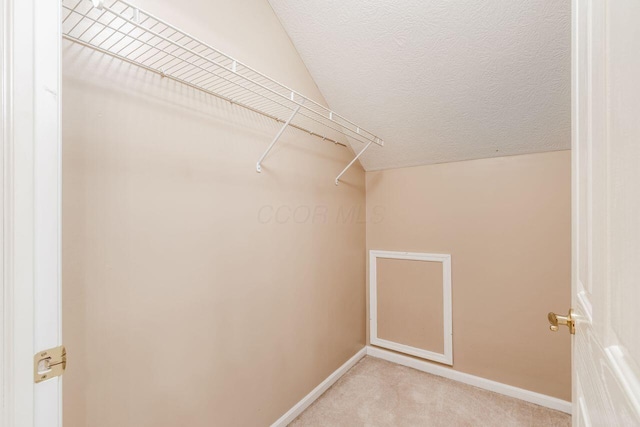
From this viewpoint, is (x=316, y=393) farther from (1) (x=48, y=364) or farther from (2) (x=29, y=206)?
(2) (x=29, y=206)

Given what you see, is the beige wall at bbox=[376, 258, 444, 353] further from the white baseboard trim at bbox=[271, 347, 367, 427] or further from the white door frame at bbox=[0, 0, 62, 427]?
the white door frame at bbox=[0, 0, 62, 427]

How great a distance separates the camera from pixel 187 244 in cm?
117

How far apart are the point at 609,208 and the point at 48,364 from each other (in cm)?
110

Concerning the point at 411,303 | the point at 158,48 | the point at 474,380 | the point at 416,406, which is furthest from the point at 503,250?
the point at 158,48

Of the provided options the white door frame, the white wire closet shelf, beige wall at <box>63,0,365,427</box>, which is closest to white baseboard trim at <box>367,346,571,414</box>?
beige wall at <box>63,0,365,427</box>

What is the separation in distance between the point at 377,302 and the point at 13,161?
7.84 ft

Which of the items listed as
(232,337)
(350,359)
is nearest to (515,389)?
(350,359)

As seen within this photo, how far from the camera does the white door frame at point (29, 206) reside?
554 mm

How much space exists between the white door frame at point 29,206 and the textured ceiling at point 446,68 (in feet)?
4.48

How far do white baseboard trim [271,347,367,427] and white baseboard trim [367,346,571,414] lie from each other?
8.8 inches

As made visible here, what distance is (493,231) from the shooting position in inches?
78.0

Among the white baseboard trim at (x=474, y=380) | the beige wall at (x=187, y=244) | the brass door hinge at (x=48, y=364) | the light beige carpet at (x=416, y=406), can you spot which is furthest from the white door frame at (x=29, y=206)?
the white baseboard trim at (x=474, y=380)

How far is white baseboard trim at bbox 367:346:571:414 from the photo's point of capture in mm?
1792

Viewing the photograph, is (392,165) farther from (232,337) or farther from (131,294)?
(131,294)
